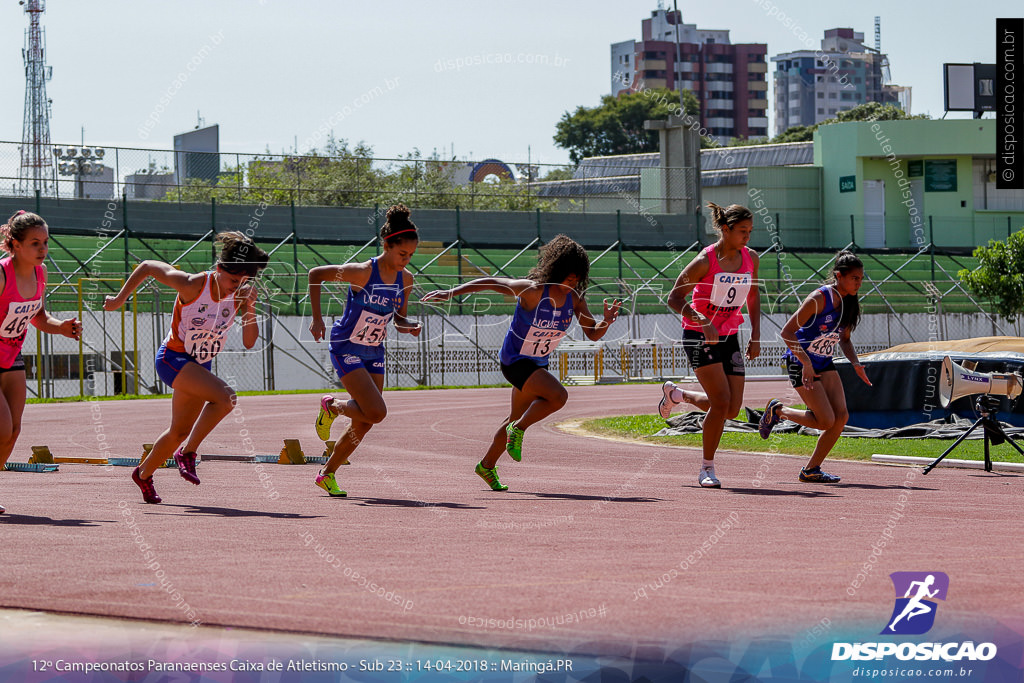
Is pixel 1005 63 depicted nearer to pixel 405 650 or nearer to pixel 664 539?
pixel 664 539

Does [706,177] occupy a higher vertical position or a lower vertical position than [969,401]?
higher

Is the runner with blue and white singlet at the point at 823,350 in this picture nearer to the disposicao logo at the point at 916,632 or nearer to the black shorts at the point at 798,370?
the black shorts at the point at 798,370

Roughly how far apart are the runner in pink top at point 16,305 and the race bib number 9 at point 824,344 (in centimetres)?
571

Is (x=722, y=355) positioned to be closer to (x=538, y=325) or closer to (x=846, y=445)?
(x=538, y=325)

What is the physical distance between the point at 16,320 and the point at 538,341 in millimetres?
3785

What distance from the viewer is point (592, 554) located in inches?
269

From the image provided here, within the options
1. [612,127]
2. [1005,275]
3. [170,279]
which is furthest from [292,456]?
[612,127]

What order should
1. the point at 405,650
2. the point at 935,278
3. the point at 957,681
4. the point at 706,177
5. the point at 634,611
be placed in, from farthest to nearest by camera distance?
the point at 706,177 → the point at 935,278 → the point at 634,611 → the point at 405,650 → the point at 957,681

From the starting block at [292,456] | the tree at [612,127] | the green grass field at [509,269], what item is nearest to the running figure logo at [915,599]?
the starting block at [292,456]

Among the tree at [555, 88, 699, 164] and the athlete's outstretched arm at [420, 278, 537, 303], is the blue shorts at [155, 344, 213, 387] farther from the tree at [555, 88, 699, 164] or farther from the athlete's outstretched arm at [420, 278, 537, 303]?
the tree at [555, 88, 699, 164]

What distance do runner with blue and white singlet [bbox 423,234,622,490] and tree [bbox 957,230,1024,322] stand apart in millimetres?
30445

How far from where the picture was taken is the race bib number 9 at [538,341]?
10.2m

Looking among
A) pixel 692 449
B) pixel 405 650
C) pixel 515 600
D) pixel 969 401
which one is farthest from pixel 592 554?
pixel 969 401

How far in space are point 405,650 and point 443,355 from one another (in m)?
32.1
